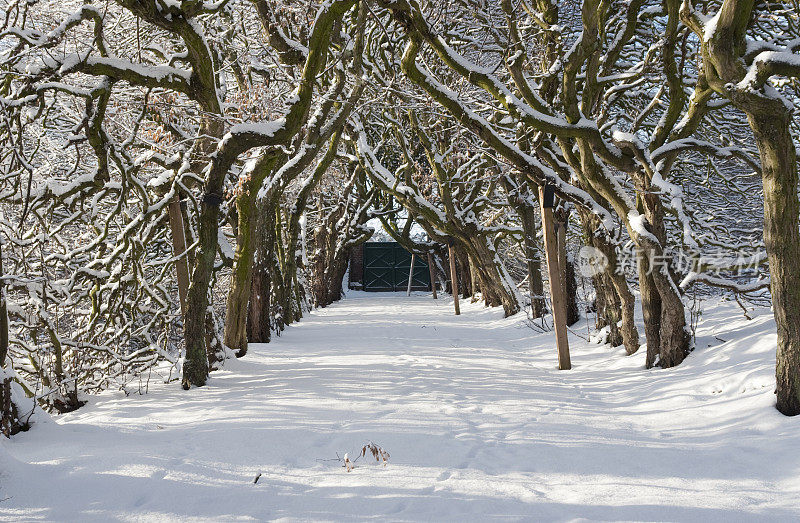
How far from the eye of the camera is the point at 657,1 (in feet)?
30.1

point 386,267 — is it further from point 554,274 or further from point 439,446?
point 439,446

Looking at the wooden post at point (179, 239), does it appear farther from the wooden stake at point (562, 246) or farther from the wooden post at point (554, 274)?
the wooden stake at point (562, 246)

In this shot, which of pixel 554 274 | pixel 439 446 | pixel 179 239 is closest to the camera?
pixel 439 446

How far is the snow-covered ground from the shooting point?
10.9 ft

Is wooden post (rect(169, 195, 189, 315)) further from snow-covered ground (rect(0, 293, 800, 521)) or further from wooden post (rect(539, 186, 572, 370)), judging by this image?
wooden post (rect(539, 186, 572, 370))

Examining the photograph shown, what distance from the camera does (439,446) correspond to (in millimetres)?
4375

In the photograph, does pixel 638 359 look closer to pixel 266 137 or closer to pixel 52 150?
pixel 266 137

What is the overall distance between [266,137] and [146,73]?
1254mm

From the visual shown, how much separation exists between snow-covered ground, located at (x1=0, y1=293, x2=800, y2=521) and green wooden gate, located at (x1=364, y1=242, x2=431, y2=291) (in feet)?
91.4

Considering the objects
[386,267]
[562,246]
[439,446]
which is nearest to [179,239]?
[439,446]

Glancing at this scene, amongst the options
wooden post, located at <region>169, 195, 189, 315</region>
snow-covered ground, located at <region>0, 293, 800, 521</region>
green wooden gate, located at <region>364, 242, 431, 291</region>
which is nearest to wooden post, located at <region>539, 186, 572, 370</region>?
snow-covered ground, located at <region>0, 293, 800, 521</region>

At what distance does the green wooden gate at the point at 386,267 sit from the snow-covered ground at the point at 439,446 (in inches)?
1097

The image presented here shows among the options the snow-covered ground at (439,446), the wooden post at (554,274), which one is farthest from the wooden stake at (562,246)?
the snow-covered ground at (439,446)

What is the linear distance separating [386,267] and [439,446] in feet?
103
